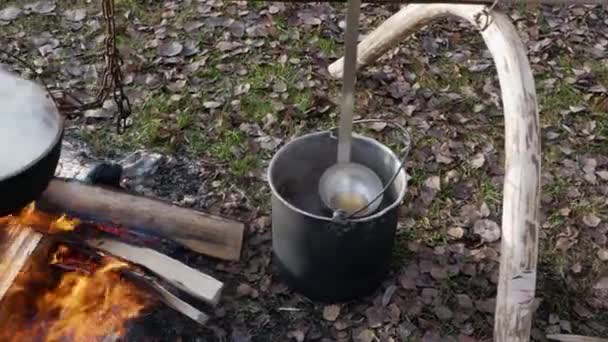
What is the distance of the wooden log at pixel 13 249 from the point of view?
9.66 ft

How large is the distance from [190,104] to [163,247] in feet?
4.21

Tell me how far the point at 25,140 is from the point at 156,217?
94 centimetres

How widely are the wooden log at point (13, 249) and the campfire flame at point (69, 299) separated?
4 centimetres

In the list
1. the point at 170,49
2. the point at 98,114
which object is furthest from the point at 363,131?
the point at 98,114

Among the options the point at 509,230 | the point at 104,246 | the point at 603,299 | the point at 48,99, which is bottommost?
the point at 603,299

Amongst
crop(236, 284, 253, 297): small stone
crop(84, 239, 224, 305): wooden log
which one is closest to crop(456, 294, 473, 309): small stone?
crop(236, 284, 253, 297): small stone

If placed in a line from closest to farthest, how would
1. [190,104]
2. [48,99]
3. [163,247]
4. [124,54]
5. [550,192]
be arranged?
[48,99] → [163,247] → [550,192] → [190,104] → [124,54]

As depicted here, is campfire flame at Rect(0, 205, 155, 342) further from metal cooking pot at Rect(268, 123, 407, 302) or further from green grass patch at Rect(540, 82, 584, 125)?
green grass patch at Rect(540, 82, 584, 125)

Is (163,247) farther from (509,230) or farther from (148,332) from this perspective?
(509,230)

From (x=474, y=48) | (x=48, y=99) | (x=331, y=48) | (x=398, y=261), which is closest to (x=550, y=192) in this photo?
(x=398, y=261)

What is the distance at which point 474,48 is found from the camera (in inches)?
200

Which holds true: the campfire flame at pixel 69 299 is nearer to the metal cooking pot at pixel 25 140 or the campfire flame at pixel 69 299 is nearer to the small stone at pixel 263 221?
the metal cooking pot at pixel 25 140

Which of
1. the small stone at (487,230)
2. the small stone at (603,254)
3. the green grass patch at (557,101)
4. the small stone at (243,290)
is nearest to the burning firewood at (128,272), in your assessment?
the small stone at (243,290)

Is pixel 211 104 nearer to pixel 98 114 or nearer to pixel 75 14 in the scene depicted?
pixel 98 114
